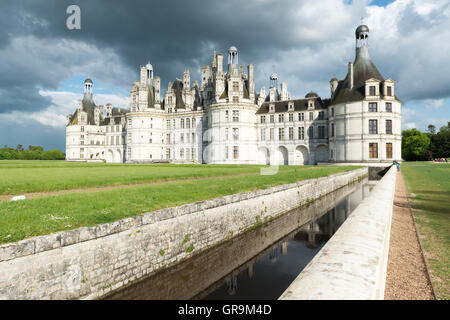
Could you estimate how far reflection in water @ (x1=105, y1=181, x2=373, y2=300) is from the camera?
6.94 metres

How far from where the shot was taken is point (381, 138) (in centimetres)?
4241

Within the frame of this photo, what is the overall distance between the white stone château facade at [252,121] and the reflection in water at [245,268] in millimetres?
35429

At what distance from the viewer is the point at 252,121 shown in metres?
Result: 54.5

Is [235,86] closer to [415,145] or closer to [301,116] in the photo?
[301,116]

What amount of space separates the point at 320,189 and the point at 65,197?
54.5 feet

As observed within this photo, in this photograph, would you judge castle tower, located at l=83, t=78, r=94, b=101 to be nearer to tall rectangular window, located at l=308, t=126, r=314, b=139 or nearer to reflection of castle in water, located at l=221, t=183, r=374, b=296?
tall rectangular window, located at l=308, t=126, r=314, b=139

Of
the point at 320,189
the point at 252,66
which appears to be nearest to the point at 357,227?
the point at 320,189

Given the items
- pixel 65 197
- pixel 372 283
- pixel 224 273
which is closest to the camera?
pixel 372 283

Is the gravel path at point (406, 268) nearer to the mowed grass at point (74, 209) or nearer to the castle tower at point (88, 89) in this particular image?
the mowed grass at point (74, 209)

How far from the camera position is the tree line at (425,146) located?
8075 centimetres

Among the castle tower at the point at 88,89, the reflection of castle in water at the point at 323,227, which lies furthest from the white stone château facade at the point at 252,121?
the reflection of castle in water at the point at 323,227

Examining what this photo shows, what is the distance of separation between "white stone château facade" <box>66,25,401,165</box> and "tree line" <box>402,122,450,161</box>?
44.9 meters

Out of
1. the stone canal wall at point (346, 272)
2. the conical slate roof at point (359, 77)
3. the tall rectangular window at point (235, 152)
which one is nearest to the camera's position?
the stone canal wall at point (346, 272)
